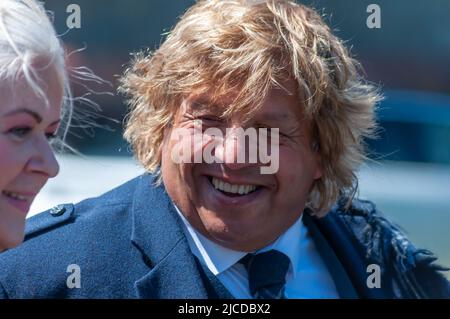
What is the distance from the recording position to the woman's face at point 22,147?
5.34 ft

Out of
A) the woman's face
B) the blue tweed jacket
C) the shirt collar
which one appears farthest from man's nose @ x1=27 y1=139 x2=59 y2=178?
the shirt collar

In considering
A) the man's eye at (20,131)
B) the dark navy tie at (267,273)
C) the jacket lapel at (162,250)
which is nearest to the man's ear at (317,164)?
the dark navy tie at (267,273)

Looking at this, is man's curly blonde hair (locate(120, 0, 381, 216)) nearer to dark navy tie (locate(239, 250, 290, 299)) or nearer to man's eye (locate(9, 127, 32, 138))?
dark navy tie (locate(239, 250, 290, 299))

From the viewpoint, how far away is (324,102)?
2098 mm

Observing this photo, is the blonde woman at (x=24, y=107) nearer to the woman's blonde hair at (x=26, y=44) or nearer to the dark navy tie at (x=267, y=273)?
the woman's blonde hair at (x=26, y=44)

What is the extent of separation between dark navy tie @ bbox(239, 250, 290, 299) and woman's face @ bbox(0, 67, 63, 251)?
1.90 feet

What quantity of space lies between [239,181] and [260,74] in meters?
0.25

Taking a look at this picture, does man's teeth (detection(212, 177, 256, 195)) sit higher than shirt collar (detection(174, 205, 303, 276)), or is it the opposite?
man's teeth (detection(212, 177, 256, 195))

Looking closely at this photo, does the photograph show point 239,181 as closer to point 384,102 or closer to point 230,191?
point 230,191

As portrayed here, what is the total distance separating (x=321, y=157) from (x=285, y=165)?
15 cm

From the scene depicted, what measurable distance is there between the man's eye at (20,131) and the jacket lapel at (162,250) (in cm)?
49

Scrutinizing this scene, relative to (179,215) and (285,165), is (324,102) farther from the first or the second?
(179,215)

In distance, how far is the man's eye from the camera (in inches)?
64.9

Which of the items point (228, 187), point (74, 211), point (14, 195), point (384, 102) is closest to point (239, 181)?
point (228, 187)
